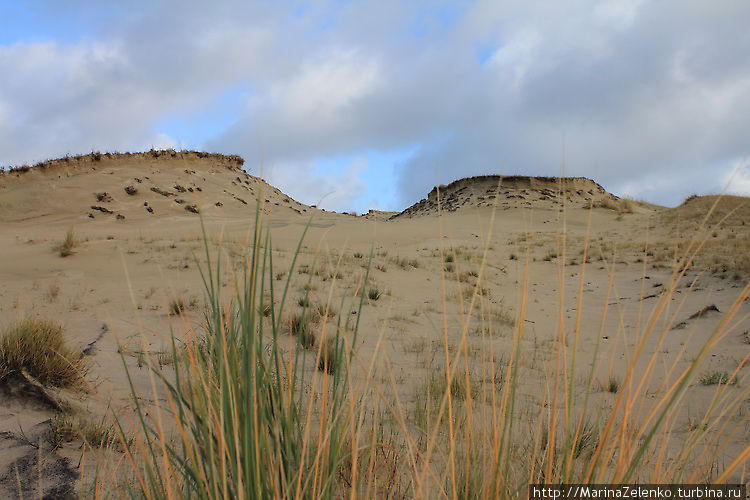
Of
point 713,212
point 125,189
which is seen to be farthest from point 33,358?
point 125,189

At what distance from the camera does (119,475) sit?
1.71 meters

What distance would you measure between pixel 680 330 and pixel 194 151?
24.3 metres

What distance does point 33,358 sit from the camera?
2.46 meters

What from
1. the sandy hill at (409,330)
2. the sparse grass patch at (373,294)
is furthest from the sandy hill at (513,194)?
the sparse grass patch at (373,294)

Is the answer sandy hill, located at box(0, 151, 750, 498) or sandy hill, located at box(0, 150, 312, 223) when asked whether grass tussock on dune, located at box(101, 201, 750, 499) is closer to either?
sandy hill, located at box(0, 151, 750, 498)

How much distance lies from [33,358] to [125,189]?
1783 centimetres

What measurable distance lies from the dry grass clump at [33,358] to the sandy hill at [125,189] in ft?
47.8

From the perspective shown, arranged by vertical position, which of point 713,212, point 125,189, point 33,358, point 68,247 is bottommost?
point 33,358

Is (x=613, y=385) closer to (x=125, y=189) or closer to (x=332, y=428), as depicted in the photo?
(x=332, y=428)

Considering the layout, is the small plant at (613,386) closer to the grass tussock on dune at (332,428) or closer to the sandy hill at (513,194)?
the grass tussock on dune at (332,428)

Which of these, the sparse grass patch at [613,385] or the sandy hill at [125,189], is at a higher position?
the sandy hill at [125,189]

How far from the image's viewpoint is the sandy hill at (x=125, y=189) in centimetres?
1636

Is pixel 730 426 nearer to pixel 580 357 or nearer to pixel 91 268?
pixel 580 357

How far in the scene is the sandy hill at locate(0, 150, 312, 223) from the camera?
16.4 meters
